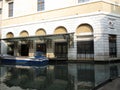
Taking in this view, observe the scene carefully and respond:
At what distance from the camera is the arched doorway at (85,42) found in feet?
90.4

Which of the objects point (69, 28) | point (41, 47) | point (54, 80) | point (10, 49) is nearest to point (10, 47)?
point (10, 49)

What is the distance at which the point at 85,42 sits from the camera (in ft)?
92.6

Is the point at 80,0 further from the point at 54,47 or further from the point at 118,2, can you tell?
the point at 54,47

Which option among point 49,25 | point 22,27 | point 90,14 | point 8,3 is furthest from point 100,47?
point 8,3

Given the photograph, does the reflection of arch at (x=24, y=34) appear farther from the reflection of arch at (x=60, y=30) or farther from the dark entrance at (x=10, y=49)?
the reflection of arch at (x=60, y=30)

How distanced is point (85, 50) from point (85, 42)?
969mm

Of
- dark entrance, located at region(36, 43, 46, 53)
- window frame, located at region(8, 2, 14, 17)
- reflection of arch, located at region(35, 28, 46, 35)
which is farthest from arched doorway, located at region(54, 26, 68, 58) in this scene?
window frame, located at region(8, 2, 14, 17)

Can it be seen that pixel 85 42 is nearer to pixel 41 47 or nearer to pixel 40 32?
pixel 41 47

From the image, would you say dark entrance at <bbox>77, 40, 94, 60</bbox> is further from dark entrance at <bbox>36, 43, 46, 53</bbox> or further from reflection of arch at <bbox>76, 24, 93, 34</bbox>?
dark entrance at <bbox>36, 43, 46, 53</bbox>

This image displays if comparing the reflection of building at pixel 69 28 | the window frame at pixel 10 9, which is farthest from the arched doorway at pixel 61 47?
the window frame at pixel 10 9

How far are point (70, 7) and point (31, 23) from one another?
786 cm

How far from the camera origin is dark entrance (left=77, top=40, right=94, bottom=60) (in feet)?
90.4

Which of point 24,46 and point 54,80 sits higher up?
point 24,46

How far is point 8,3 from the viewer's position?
1594 inches
